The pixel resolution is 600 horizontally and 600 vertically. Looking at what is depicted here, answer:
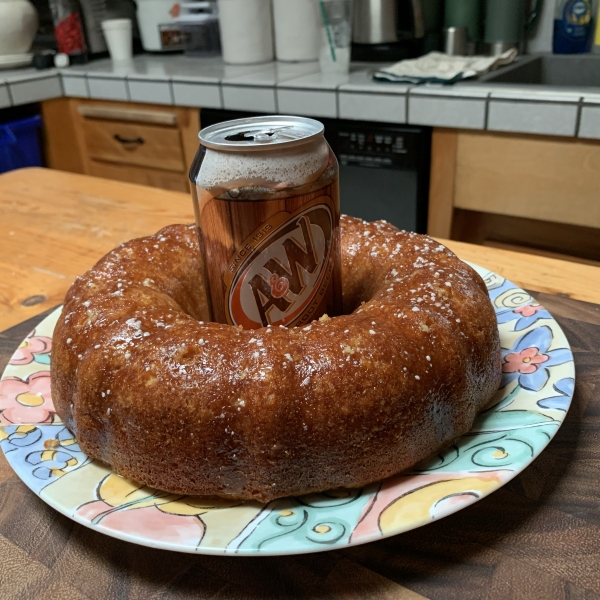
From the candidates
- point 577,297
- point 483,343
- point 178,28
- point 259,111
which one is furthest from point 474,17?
point 483,343

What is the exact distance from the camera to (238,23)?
2.25 metres

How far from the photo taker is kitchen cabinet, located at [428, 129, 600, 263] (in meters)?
1.48

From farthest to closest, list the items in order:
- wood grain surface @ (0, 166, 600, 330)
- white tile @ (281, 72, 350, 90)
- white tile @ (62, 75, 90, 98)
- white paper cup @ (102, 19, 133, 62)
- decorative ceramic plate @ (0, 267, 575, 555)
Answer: white paper cup @ (102, 19, 133, 62)
white tile @ (62, 75, 90, 98)
white tile @ (281, 72, 350, 90)
wood grain surface @ (0, 166, 600, 330)
decorative ceramic plate @ (0, 267, 575, 555)

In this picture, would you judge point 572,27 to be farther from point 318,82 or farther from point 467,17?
point 318,82

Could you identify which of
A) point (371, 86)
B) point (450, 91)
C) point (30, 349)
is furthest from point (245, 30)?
point (30, 349)

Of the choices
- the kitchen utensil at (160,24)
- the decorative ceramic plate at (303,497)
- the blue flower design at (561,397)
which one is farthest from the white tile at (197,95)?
the blue flower design at (561,397)

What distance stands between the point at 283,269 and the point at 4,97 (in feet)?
6.67

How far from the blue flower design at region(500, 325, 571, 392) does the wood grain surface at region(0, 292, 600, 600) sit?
0.10m

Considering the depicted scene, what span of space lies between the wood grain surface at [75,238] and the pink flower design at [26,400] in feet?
0.81

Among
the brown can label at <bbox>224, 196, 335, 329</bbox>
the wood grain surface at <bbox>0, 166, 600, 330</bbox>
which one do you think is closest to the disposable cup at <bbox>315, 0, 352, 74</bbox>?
the wood grain surface at <bbox>0, 166, 600, 330</bbox>

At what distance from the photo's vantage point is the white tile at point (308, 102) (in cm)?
175

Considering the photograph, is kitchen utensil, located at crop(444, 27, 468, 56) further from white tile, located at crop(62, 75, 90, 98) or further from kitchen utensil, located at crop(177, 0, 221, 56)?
white tile, located at crop(62, 75, 90, 98)

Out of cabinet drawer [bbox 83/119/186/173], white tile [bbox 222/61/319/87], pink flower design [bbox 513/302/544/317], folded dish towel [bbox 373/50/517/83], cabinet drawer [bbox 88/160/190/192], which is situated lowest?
cabinet drawer [bbox 88/160/190/192]

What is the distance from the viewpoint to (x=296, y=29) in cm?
223
